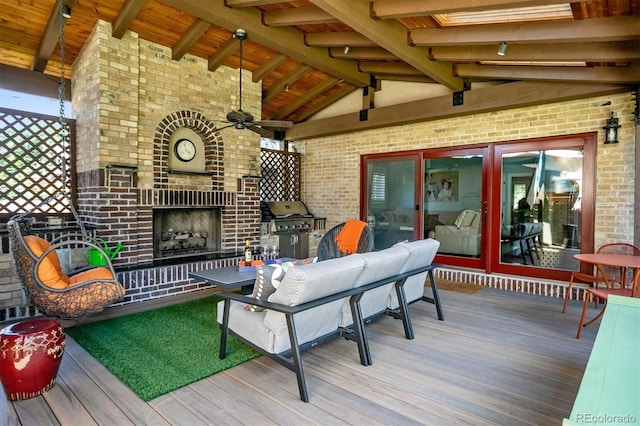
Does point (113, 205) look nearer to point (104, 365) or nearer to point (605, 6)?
point (104, 365)

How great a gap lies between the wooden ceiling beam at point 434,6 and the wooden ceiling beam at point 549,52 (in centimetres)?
123

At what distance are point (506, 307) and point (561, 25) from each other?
3.12 metres

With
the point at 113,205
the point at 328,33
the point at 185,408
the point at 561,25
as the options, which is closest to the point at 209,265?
the point at 113,205

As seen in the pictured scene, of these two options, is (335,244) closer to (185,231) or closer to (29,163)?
(185,231)

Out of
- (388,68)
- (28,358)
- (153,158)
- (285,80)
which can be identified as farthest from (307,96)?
(28,358)

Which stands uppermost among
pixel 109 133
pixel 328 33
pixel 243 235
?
pixel 328 33

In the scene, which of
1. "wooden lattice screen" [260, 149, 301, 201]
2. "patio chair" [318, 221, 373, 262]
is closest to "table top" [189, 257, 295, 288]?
"patio chair" [318, 221, 373, 262]

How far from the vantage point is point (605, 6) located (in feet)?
10.1

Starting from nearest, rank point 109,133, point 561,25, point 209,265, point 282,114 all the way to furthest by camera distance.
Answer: point 561,25, point 109,133, point 209,265, point 282,114

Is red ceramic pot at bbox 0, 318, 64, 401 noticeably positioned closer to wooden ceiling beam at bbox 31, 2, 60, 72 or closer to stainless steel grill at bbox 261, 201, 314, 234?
wooden ceiling beam at bbox 31, 2, 60, 72

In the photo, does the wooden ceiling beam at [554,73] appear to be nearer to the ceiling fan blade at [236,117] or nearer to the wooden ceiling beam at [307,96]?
the wooden ceiling beam at [307,96]

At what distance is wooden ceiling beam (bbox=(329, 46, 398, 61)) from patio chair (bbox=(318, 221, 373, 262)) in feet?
7.95

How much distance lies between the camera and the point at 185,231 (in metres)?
5.58
